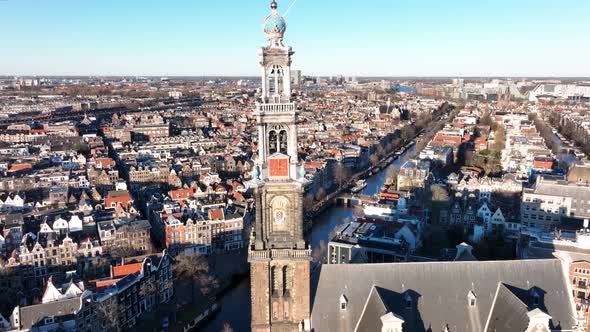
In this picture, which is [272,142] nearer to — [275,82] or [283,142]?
[283,142]

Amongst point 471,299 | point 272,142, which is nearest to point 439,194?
point 471,299

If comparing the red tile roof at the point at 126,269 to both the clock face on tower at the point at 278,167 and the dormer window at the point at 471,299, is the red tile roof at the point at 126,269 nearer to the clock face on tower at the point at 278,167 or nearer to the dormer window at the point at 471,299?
the clock face on tower at the point at 278,167

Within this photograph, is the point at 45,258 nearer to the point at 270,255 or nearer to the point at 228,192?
the point at 228,192

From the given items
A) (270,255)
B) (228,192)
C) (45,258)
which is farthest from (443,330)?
(228,192)

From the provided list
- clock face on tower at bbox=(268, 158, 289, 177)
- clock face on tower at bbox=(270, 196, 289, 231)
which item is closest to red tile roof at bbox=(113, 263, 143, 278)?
clock face on tower at bbox=(270, 196, 289, 231)

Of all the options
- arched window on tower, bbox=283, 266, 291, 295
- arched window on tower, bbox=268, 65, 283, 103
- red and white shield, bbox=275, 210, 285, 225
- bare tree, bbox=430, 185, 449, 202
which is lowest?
bare tree, bbox=430, 185, 449, 202

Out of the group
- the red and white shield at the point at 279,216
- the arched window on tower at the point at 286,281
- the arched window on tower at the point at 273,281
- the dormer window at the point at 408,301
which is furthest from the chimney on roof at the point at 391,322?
the red and white shield at the point at 279,216

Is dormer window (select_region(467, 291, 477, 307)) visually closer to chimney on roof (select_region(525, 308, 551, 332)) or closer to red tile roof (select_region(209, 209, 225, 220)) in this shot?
chimney on roof (select_region(525, 308, 551, 332))
